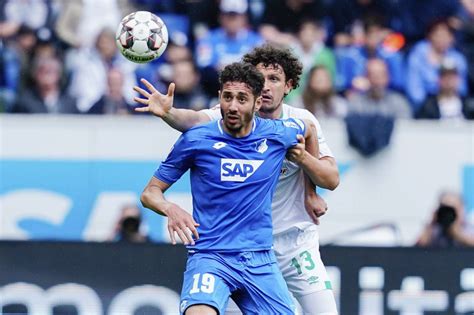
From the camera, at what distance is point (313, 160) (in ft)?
22.0

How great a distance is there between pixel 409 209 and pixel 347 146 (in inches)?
35.4

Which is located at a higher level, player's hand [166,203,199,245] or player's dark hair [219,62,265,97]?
player's dark hair [219,62,265,97]

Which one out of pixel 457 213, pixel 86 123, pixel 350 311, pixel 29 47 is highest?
pixel 29 47

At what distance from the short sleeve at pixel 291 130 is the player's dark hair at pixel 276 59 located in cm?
35

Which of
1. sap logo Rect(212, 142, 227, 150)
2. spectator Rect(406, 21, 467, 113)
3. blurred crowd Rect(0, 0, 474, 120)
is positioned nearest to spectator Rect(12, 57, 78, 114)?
blurred crowd Rect(0, 0, 474, 120)

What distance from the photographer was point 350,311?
9.00 meters

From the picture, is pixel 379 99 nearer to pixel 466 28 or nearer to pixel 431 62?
pixel 431 62

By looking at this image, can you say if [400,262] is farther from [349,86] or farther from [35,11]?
[35,11]

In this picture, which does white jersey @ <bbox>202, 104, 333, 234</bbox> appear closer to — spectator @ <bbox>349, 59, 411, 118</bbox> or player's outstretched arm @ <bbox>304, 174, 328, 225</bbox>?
player's outstretched arm @ <bbox>304, 174, 328, 225</bbox>

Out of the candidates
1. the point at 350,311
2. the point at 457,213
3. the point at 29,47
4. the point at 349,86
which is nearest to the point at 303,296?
the point at 350,311

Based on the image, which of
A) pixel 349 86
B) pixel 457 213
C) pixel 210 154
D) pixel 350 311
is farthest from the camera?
pixel 349 86

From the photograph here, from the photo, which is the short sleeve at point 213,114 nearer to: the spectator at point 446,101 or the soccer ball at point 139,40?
the soccer ball at point 139,40

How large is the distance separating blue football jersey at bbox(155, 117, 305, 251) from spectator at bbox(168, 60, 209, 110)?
5.15m

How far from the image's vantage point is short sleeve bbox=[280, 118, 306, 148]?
6633mm
